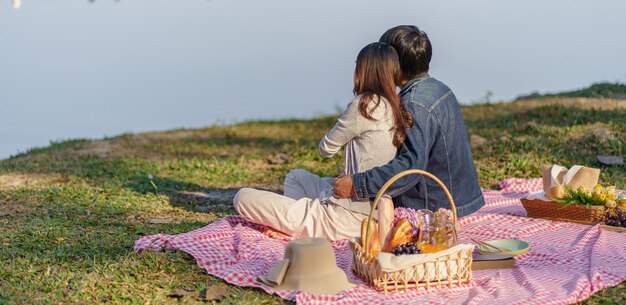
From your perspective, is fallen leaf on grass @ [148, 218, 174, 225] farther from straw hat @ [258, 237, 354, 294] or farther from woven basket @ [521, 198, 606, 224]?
woven basket @ [521, 198, 606, 224]

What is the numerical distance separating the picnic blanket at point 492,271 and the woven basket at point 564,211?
0.21 feet

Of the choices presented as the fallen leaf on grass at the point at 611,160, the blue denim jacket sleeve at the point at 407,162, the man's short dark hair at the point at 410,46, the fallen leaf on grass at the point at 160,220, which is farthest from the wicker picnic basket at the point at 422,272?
the fallen leaf on grass at the point at 611,160

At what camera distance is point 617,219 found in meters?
5.78

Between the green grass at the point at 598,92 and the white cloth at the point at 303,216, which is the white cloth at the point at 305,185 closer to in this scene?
the white cloth at the point at 303,216

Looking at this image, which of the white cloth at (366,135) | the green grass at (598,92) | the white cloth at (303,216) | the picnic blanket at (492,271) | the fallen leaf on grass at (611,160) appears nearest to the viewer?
the picnic blanket at (492,271)

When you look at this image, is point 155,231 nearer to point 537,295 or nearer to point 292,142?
point 537,295

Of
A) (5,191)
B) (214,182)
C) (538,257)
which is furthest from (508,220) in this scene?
(5,191)

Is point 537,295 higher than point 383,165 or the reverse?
the reverse

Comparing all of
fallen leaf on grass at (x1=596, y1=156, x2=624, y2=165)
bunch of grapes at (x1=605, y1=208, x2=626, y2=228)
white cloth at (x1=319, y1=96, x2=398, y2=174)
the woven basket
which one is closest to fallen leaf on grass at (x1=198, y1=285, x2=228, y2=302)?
white cloth at (x1=319, y1=96, x2=398, y2=174)

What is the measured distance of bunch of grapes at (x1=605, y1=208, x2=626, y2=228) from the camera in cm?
576

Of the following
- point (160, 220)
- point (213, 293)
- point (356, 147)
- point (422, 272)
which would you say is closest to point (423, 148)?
point (356, 147)

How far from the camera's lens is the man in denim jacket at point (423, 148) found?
526 centimetres

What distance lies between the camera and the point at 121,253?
5305mm

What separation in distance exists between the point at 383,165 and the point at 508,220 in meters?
1.35
